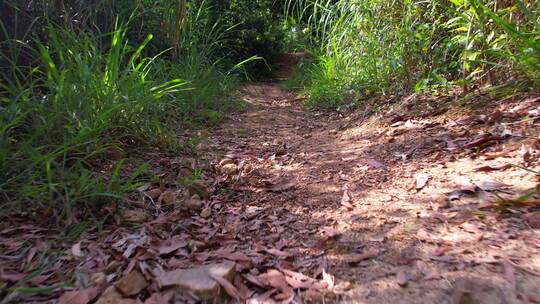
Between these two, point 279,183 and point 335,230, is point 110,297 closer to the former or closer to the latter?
point 335,230

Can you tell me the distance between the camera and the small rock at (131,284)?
0.99 meters

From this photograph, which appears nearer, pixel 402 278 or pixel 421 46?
pixel 402 278

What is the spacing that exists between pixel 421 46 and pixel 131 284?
251cm

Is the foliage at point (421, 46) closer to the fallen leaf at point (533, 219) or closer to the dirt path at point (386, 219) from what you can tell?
the dirt path at point (386, 219)

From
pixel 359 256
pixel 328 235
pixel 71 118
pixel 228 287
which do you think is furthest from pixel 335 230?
pixel 71 118

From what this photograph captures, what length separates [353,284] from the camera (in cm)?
101

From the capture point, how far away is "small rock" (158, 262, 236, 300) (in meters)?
0.97

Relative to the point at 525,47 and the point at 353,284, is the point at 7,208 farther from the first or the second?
the point at 525,47

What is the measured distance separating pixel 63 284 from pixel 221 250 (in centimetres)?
44

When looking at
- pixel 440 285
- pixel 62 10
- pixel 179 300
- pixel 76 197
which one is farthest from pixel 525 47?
pixel 62 10

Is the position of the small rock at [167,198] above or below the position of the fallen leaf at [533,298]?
below

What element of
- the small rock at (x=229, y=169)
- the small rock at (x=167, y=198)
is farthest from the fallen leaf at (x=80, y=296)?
the small rock at (x=229, y=169)

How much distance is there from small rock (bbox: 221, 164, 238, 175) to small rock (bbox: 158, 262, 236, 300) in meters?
0.86

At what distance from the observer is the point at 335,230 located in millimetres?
1293
